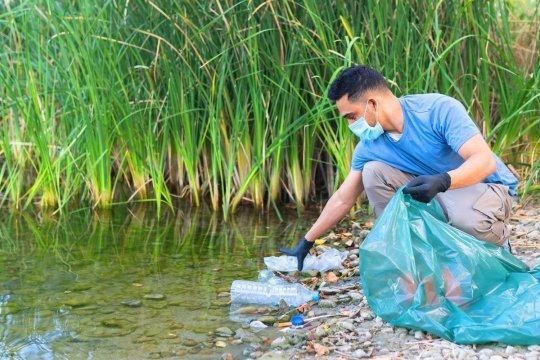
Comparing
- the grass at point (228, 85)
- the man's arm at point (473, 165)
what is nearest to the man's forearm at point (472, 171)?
the man's arm at point (473, 165)

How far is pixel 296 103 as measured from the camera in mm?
5680

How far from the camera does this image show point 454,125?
3.64m

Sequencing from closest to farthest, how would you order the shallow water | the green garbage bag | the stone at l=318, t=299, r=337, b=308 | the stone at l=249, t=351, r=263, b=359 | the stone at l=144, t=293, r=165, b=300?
the green garbage bag < the stone at l=249, t=351, r=263, b=359 < the shallow water < the stone at l=318, t=299, r=337, b=308 < the stone at l=144, t=293, r=165, b=300

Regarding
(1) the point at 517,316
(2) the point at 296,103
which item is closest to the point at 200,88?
(2) the point at 296,103

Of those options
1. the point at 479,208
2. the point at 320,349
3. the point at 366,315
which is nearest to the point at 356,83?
the point at 479,208

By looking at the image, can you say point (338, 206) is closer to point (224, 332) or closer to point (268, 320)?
point (268, 320)

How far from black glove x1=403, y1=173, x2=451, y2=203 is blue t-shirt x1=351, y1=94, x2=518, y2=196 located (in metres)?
0.20

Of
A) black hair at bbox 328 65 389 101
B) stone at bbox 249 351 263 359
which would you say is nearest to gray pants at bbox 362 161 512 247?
black hair at bbox 328 65 389 101

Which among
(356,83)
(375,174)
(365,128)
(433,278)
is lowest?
(433,278)

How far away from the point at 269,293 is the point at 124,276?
1.04 m

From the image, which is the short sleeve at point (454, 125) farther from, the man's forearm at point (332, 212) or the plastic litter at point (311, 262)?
the plastic litter at point (311, 262)

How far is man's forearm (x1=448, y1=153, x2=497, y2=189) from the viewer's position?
350 cm

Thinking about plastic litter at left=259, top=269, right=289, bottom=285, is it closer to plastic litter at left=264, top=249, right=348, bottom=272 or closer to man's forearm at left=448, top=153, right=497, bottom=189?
plastic litter at left=264, top=249, right=348, bottom=272

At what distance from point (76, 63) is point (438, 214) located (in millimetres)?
3176
